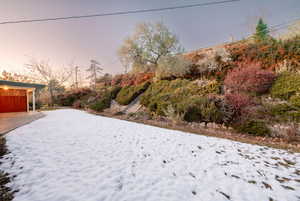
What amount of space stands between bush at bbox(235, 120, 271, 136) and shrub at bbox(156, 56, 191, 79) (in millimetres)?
6149

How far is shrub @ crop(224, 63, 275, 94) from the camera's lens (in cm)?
582

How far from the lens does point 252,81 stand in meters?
5.91

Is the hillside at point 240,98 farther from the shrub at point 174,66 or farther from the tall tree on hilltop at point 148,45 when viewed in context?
the tall tree on hilltop at point 148,45

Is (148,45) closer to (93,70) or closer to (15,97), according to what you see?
(15,97)

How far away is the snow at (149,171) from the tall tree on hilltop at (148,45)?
9.67 m

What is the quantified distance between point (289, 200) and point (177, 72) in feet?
29.8

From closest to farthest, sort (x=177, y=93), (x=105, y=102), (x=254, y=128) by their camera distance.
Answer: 1. (x=254, y=128)
2. (x=177, y=93)
3. (x=105, y=102)

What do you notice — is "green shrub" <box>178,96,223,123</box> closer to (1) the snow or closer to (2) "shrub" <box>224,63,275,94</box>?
(1) the snow

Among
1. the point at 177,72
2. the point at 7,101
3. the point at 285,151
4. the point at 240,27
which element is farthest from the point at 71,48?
the point at 240,27

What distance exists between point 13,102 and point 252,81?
1637 cm

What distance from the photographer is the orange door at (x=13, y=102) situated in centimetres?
839

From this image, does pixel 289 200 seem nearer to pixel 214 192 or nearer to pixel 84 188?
pixel 214 192

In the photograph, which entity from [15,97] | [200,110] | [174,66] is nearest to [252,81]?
[200,110]

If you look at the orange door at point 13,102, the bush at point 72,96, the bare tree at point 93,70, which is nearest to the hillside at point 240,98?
the orange door at point 13,102
